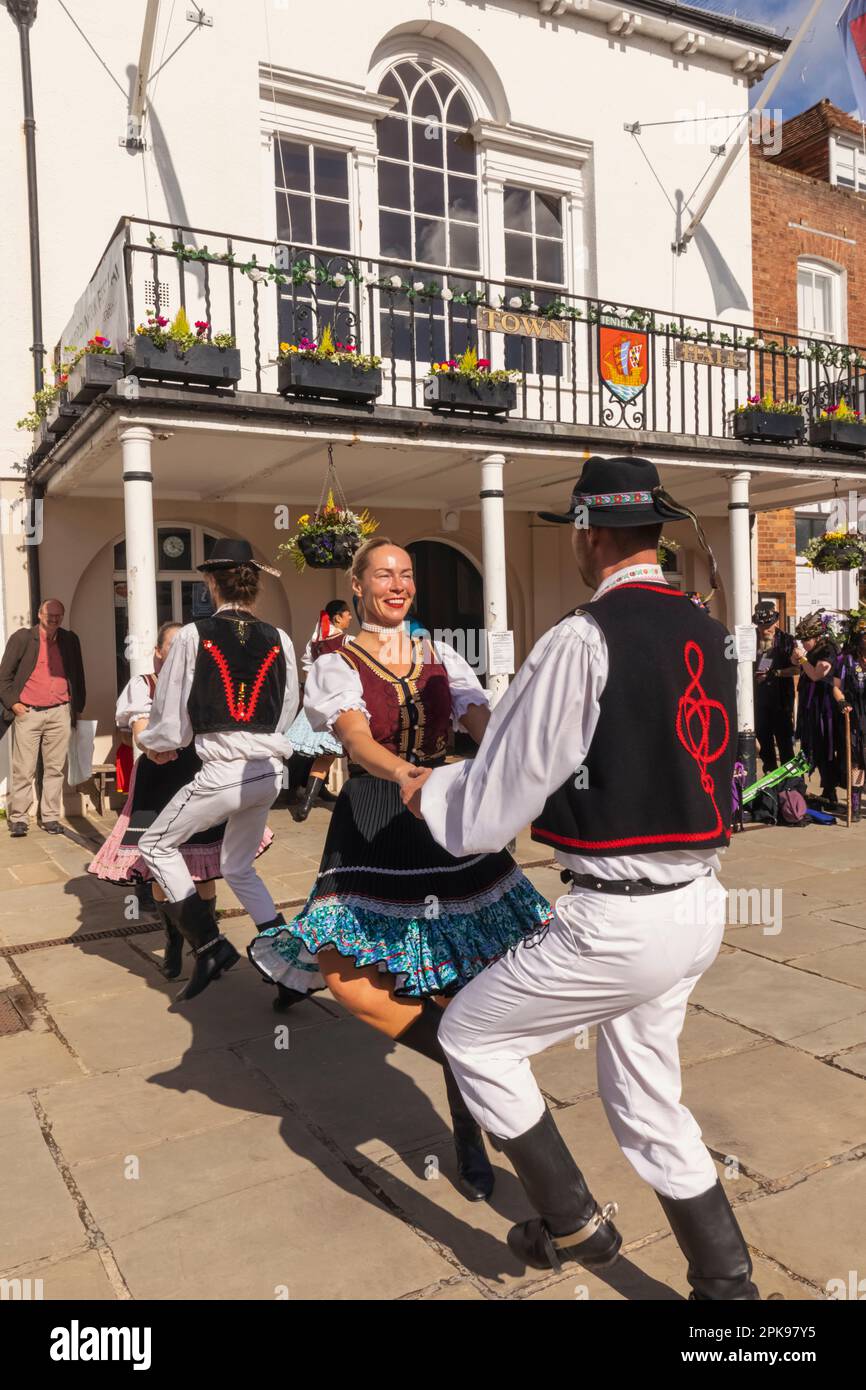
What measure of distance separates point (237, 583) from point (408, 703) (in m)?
1.69

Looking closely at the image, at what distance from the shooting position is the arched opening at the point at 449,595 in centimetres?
1294

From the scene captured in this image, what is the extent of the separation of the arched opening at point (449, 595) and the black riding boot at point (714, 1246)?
10569 mm

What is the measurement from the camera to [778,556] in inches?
582

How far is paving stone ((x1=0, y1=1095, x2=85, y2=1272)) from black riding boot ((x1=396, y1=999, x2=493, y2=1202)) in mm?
1047

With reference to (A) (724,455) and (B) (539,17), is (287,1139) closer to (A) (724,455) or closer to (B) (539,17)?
(A) (724,455)

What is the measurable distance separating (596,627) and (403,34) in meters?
11.5

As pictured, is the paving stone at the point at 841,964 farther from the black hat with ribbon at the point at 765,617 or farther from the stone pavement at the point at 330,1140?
the black hat with ribbon at the point at 765,617

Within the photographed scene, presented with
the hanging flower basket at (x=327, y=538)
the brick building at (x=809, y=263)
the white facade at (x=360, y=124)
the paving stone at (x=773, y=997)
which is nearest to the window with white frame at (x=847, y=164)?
the brick building at (x=809, y=263)

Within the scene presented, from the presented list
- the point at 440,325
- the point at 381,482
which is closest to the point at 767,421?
the point at 440,325

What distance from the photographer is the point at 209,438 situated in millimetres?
8344

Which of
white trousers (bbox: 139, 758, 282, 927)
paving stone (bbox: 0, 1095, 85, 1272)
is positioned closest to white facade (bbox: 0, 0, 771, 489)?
white trousers (bbox: 139, 758, 282, 927)

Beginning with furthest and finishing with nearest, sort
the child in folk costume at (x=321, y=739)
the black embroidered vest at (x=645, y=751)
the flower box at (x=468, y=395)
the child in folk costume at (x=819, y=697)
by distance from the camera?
the child in folk costume at (x=819, y=697) < the flower box at (x=468, y=395) < the child in folk costume at (x=321, y=739) < the black embroidered vest at (x=645, y=751)

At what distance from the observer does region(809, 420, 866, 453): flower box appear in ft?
37.4
